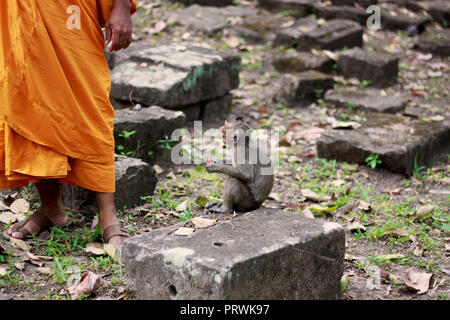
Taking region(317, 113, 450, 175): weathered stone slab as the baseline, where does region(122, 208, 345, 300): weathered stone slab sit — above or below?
below

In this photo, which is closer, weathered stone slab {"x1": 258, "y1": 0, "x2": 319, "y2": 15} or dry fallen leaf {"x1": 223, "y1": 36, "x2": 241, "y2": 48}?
dry fallen leaf {"x1": 223, "y1": 36, "x2": 241, "y2": 48}

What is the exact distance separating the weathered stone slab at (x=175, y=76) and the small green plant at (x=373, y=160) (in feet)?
5.93

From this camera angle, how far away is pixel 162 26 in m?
8.09

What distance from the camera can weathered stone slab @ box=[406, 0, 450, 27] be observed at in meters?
8.65

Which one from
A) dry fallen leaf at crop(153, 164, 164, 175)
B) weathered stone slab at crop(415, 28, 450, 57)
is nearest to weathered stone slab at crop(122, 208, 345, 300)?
dry fallen leaf at crop(153, 164, 164, 175)

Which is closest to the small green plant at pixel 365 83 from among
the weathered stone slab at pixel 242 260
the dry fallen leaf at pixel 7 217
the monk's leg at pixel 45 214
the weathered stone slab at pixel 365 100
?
the weathered stone slab at pixel 365 100

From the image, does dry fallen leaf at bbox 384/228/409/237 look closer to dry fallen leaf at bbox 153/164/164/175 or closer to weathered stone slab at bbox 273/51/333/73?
dry fallen leaf at bbox 153/164/164/175

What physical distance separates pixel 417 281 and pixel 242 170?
1.13 m

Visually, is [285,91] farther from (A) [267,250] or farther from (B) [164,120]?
(A) [267,250]

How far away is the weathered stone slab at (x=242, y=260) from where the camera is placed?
2254 mm

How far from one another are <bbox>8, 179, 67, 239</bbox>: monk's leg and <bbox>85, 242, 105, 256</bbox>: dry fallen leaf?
32 centimetres

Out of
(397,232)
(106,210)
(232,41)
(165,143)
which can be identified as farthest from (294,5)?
(106,210)

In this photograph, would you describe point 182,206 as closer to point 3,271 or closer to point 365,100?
point 3,271
